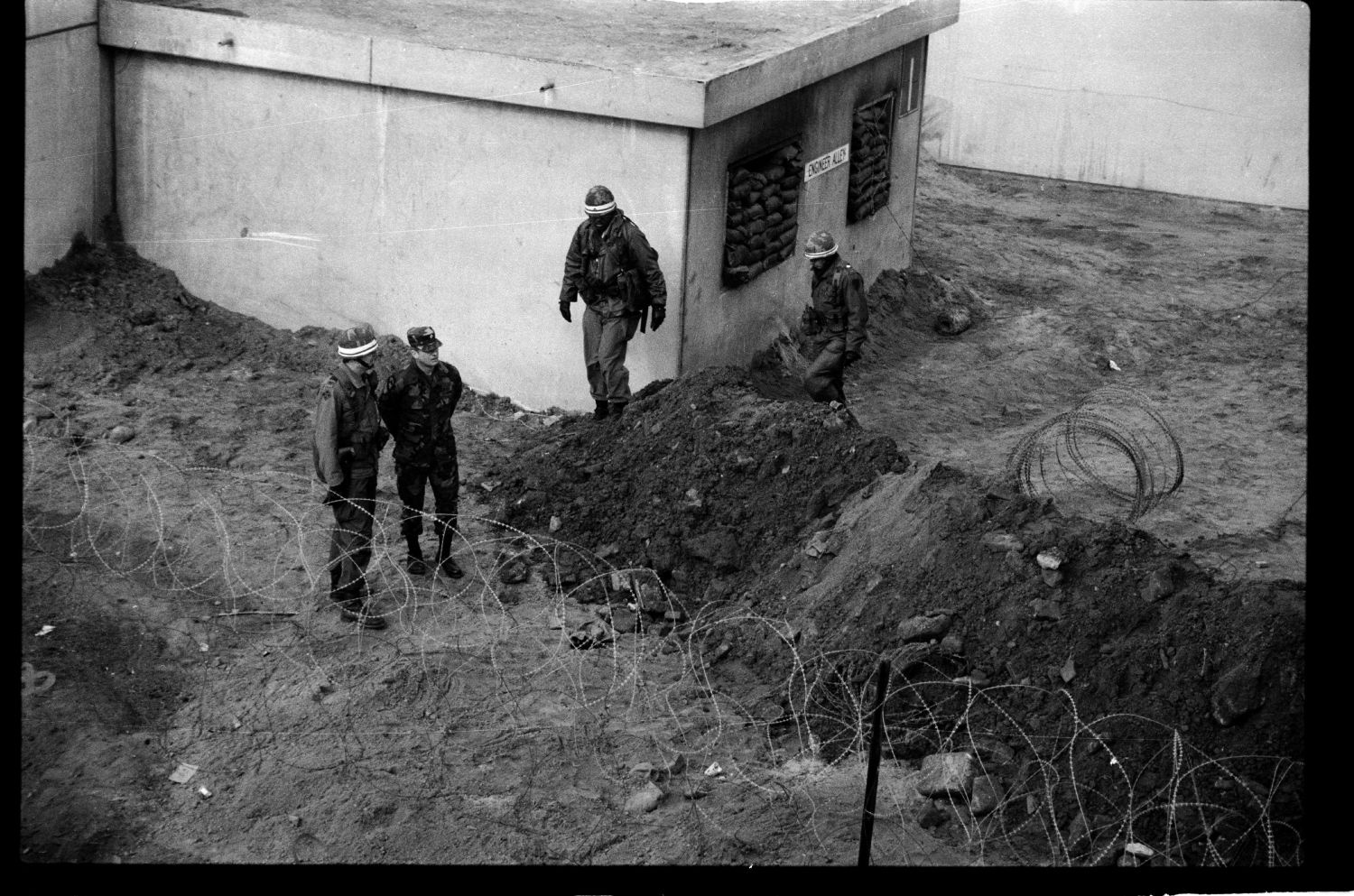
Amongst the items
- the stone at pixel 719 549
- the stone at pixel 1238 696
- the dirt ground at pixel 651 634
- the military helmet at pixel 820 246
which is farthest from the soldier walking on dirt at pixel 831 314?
Result: the stone at pixel 1238 696

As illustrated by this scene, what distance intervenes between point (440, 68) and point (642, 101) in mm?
1710

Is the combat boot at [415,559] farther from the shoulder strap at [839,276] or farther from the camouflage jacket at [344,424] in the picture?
the shoulder strap at [839,276]

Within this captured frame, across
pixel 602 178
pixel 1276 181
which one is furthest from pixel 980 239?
pixel 602 178

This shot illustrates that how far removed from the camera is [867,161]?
14914mm

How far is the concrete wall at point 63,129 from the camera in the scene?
1290 centimetres

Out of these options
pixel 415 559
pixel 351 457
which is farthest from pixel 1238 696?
pixel 351 457

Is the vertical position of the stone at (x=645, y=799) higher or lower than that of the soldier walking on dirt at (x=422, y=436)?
lower

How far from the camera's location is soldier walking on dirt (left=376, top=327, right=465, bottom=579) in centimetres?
968

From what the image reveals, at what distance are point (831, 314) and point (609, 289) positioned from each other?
172 centimetres

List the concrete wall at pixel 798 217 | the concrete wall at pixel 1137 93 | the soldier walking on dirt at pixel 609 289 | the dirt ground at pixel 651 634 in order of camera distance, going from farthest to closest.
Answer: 1. the concrete wall at pixel 1137 93
2. the concrete wall at pixel 798 217
3. the soldier walking on dirt at pixel 609 289
4. the dirt ground at pixel 651 634

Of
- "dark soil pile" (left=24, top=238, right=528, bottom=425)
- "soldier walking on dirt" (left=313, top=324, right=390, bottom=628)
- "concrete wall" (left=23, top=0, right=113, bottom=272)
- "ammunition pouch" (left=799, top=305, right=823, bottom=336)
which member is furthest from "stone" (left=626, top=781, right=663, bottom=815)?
"concrete wall" (left=23, top=0, right=113, bottom=272)

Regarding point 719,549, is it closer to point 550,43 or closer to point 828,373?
point 828,373

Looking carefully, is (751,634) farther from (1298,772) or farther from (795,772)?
(1298,772)

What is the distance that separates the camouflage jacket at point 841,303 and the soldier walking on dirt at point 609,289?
1193mm
